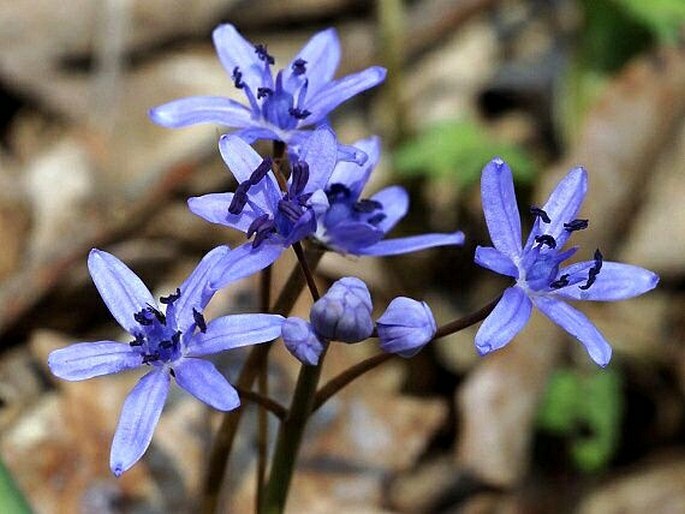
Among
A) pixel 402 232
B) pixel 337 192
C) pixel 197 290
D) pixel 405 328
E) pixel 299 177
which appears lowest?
pixel 402 232

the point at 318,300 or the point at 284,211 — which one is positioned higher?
the point at 284,211

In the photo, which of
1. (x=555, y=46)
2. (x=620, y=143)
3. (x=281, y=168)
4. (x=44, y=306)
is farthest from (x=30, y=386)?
(x=555, y=46)

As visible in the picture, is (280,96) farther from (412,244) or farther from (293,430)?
(293,430)

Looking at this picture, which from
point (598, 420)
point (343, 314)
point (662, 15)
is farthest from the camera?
point (662, 15)

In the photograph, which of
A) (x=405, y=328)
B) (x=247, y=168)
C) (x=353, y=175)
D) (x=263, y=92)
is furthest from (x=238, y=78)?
(x=405, y=328)

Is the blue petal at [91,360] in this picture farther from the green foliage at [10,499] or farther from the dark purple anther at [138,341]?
the green foliage at [10,499]

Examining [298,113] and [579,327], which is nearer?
[579,327]
